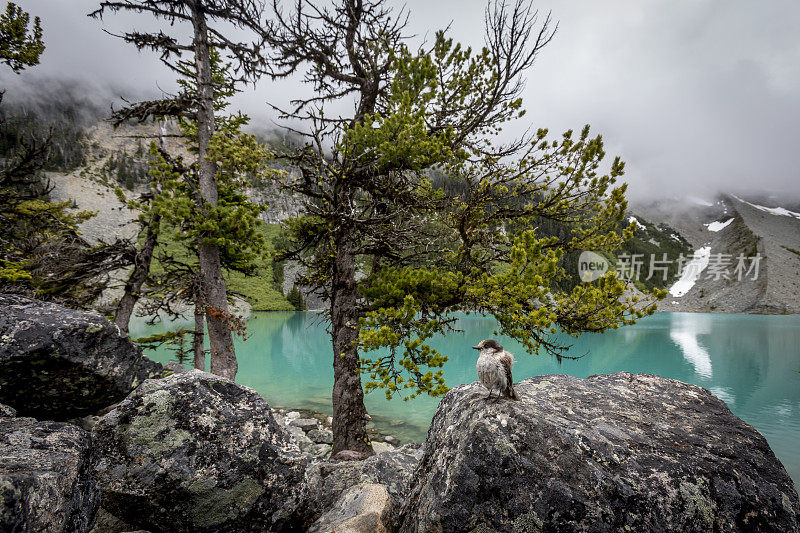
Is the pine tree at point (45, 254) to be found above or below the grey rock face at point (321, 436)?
above

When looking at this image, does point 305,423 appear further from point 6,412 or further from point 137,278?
point 6,412

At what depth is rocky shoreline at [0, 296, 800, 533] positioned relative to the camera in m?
2.62

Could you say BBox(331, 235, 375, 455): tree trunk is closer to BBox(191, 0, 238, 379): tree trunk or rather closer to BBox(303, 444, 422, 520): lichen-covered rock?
BBox(303, 444, 422, 520): lichen-covered rock

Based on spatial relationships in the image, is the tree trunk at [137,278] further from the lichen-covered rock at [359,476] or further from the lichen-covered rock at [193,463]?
the lichen-covered rock at [359,476]

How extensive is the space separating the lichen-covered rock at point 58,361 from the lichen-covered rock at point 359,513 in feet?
14.1

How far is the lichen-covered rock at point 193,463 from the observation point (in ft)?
11.2

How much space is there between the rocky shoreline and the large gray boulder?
0.01 metres

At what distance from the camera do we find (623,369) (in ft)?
116

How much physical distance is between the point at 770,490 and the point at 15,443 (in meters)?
6.82

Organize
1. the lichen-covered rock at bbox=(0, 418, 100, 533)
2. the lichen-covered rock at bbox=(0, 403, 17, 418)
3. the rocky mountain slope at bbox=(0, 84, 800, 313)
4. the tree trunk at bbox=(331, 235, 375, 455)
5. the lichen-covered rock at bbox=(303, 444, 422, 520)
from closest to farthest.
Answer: the lichen-covered rock at bbox=(0, 418, 100, 533), the lichen-covered rock at bbox=(0, 403, 17, 418), the lichen-covered rock at bbox=(303, 444, 422, 520), the tree trunk at bbox=(331, 235, 375, 455), the rocky mountain slope at bbox=(0, 84, 800, 313)

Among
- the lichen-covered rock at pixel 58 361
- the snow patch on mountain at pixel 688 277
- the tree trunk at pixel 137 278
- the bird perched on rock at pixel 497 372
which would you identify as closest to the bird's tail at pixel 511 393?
the bird perched on rock at pixel 497 372

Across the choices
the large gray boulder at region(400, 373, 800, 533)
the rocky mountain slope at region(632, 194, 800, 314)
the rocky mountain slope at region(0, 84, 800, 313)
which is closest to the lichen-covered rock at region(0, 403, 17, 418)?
the large gray boulder at region(400, 373, 800, 533)

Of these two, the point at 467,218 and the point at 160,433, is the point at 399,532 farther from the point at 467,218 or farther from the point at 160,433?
the point at 467,218

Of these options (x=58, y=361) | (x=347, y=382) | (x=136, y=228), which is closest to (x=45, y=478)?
(x=58, y=361)
